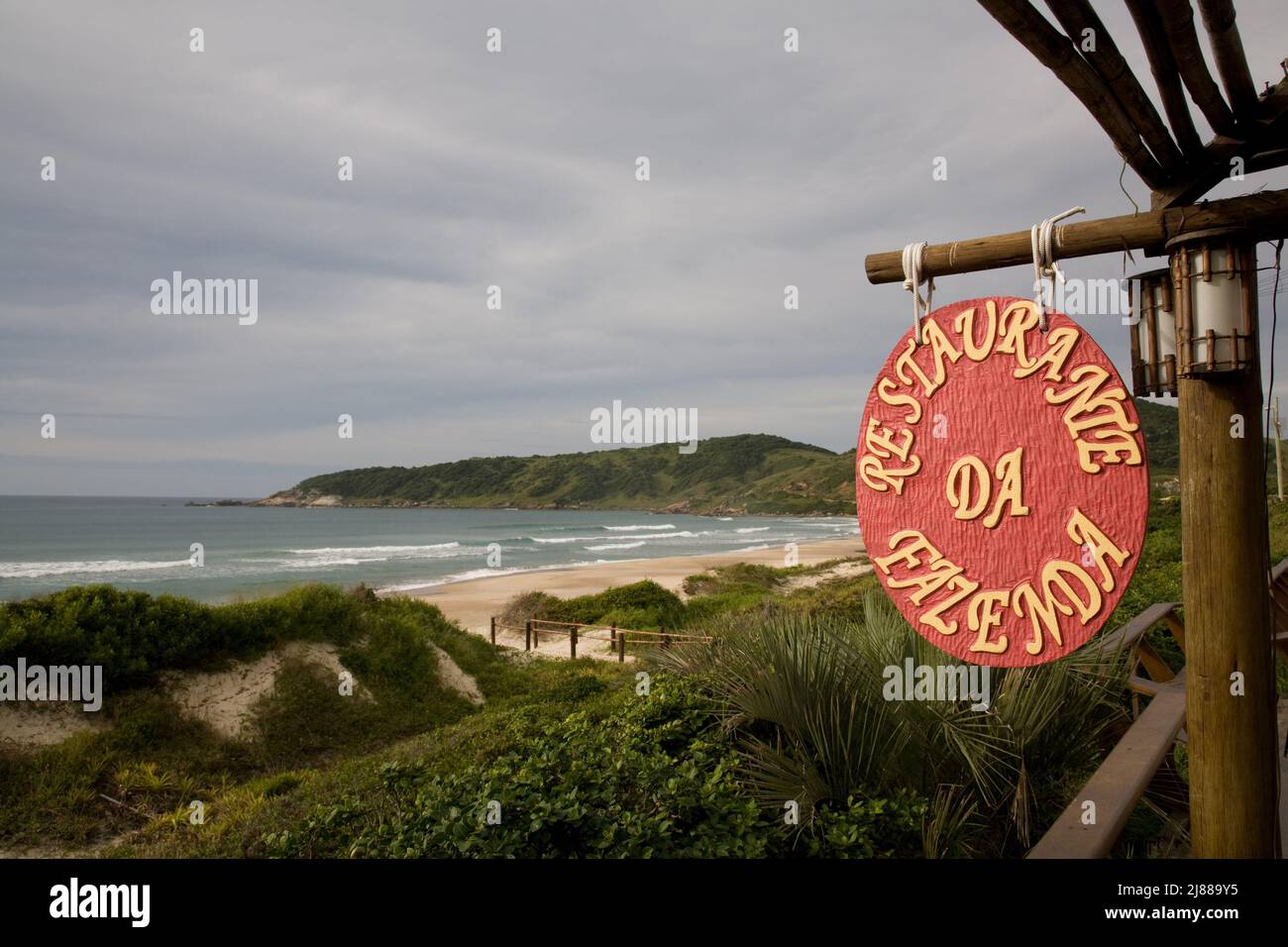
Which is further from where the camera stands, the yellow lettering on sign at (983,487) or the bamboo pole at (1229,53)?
the yellow lettering on sign at (983,487)

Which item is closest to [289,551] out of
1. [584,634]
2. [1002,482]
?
[584,634]

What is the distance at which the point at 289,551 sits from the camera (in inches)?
2222

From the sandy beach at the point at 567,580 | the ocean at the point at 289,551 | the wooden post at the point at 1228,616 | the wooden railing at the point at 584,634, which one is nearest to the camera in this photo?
the wooden post at the point at 1228,616

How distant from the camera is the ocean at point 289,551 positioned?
3884 cm

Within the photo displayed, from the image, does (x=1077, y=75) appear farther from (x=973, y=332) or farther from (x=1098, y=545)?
(x=1098, y=545)

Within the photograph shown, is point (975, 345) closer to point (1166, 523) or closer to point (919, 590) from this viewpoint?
point (919, 590)

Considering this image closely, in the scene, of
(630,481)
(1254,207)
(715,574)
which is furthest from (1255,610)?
(630,481)

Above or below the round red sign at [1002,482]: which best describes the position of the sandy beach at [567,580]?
below

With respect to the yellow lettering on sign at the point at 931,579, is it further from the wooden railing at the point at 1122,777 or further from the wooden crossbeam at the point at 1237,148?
the wooden crossbeam at the point at 1237,148

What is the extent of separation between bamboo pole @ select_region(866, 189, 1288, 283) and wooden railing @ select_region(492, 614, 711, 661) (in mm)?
12808

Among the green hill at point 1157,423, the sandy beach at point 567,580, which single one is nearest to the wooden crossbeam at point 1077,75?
the green hill at point 1157,423

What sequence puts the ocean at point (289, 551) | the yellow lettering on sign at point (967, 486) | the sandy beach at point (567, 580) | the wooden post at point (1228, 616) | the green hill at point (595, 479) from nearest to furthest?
the yellow lettering on sign at point (967, 486) < the wooden post at point (1228, 616) < the sandy beach at point (567, 580) < the ocean at point (289, 551) < the green hill at point (595, 479)

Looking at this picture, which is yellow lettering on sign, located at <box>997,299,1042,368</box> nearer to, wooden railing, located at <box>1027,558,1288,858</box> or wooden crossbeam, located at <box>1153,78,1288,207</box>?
wooden crossbeam, located at <box>1153,78,1288,207</box>

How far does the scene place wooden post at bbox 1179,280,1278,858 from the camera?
1.97 metres
